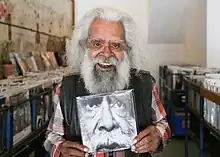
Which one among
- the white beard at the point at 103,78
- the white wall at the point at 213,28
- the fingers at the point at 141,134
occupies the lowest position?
the fingers at the point at 141,134

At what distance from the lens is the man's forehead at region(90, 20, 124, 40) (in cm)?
142

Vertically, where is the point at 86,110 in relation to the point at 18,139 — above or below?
above

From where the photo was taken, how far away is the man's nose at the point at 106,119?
1.35m

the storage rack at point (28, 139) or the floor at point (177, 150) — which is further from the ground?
the storage rack at point (28, 139)

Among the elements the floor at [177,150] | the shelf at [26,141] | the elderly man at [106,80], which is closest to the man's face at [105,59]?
the elderly man at [106,80]

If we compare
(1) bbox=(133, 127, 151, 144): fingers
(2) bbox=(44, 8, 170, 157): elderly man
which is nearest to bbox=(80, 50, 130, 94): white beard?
(2) bbox=(44, 8, 170, 157): elderly man

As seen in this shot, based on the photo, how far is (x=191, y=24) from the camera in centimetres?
621

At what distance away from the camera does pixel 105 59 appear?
143 centimetres

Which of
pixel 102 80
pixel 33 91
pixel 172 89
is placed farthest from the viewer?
pixel 172 89

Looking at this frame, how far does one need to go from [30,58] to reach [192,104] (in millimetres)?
1681

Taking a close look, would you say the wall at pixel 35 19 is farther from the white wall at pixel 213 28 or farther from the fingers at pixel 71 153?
the white wall at pixel 213 28

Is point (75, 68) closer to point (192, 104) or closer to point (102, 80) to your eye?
point (102, 80)

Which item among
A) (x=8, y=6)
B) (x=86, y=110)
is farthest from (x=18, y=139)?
(x=8, y=6)

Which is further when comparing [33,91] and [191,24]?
[191,24]
